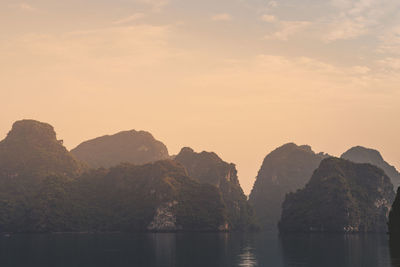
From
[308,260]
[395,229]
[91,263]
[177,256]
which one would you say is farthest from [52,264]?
[395,229]

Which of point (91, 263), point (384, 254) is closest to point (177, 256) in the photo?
point (91, 263)

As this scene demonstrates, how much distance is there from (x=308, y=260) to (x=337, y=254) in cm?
1441

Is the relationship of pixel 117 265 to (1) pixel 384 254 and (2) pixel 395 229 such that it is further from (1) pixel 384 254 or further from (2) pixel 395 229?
(2) pixel 395 229

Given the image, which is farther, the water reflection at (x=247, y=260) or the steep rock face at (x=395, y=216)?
the steep rock face at (x=395, y=216)

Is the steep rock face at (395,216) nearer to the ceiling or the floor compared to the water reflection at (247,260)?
nearer to the ceiling

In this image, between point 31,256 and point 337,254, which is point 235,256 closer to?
point 337,254

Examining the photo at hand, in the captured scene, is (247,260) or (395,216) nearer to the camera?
(247,260)

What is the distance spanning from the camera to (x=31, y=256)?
3915 inches

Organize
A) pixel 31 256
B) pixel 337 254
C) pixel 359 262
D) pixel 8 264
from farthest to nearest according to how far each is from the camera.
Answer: pixel 337 254 < pixel 31 256 < pixel 359 262 < pixel 8 264

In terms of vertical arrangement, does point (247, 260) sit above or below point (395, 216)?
below

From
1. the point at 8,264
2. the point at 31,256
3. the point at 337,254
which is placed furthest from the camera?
the point at 337,254

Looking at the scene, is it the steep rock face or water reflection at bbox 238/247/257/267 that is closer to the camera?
water reflection at bbox 238/247/257/267

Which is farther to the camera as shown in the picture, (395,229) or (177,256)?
(395,229)

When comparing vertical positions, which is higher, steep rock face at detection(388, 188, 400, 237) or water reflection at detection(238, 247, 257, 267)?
steep rock face at detection(388, 188, 400, 237)
